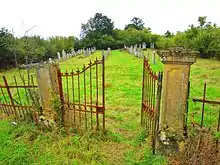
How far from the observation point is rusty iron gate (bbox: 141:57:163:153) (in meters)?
4.30

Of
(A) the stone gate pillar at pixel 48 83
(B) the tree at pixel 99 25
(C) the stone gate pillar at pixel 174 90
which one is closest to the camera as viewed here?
(C) the stone gate pillar at pixel 174 90

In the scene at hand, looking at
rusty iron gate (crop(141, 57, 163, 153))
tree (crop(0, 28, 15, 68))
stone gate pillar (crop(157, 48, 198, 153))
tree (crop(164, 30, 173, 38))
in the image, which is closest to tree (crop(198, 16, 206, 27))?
tree (crop(164, 30, 173, 38))

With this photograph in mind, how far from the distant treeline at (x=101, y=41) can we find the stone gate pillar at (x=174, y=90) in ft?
23.9

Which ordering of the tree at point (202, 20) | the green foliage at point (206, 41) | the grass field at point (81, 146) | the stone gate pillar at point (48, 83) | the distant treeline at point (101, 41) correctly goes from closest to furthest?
the grass field at point (81, 146) < the stone gate pillar at point (48, 83) < the distant treeline at point (101, 41) < the green foliage at point (206, 41) < the tree at point (202, 20)

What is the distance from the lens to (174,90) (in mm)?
4074

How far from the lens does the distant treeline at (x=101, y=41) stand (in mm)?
17497

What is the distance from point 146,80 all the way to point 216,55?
1924cm

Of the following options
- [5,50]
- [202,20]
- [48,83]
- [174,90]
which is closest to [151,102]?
[174,90]

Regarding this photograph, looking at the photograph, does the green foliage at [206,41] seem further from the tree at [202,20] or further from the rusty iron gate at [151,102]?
the rusty iron gate at [151,102]

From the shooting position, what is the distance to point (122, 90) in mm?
9773

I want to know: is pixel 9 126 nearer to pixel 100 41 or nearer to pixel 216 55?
pixel 216 55

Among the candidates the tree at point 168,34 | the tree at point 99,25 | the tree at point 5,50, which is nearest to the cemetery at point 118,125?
the tree at point 5,50

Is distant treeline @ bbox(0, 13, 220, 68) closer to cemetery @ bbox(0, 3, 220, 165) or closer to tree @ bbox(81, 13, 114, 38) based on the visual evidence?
tree @ bbox(81, 13, 114, 38)

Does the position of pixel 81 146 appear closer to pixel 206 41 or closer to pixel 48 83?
pixel 48 83
